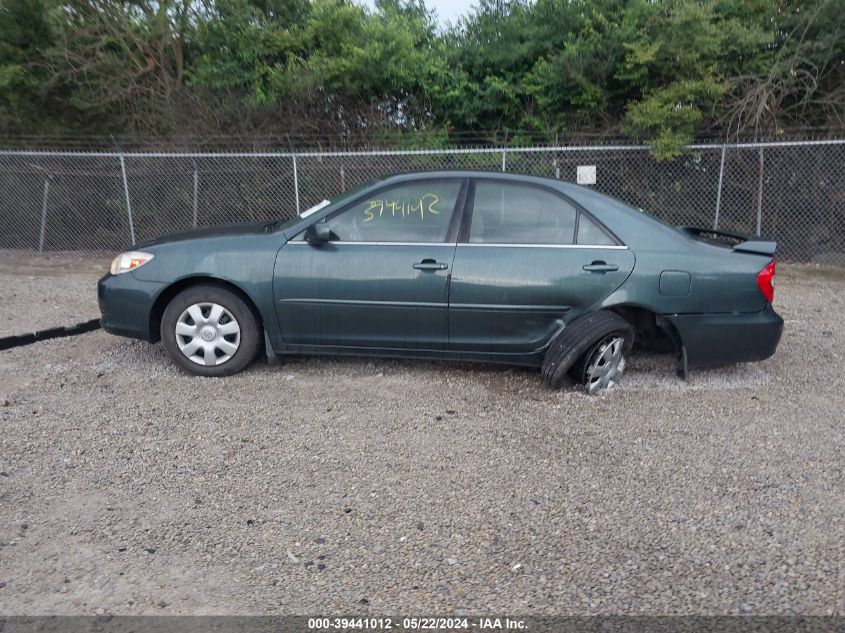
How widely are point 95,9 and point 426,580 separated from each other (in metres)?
12.9

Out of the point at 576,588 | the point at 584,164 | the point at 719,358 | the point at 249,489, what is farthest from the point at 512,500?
the point at 584,164

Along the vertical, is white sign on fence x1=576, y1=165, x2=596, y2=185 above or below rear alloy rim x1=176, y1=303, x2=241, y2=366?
above

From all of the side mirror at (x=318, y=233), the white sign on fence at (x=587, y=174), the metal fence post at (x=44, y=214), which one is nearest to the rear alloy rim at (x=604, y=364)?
the side mirror at (x=318, y=233)

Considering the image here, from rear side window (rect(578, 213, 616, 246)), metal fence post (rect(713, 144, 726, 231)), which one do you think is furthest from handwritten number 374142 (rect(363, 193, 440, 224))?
metal fence post (rect(713, 144, 726, 231))

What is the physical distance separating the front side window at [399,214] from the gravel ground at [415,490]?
3.57ft

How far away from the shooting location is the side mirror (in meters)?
5.21

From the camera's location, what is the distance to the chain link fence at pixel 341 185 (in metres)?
10.3

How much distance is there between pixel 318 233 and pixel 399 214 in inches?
23.9

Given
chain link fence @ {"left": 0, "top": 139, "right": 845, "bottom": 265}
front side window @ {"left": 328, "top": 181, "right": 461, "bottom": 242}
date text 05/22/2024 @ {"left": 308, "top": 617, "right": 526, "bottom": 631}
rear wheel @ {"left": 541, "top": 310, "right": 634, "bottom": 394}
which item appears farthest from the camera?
chain link fence @ {"left": 0, "top": 139, "right": 845, "bottom": 265}

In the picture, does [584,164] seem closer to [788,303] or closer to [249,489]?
[788,303]

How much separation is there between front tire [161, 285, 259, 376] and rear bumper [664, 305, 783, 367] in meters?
3.02

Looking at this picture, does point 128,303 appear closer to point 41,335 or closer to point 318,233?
point 41,335

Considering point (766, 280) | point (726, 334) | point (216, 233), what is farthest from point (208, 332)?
point (766, 280)

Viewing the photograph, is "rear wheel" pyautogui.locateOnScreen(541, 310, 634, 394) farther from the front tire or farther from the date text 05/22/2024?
the date text 05/22/2024
